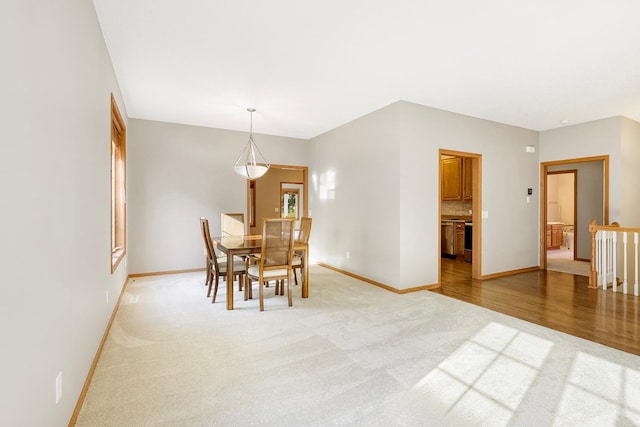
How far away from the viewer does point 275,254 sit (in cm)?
372

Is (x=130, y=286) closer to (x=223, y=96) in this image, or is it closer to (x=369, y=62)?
(x=223, y=96)

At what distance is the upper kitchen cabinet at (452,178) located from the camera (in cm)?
693

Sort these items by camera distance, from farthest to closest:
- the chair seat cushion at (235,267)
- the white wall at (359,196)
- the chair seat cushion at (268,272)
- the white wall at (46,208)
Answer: the white wall at (359,196), the chair seat cushion at (235,267), the chair seat cushion at (268,272), the white wall at (46,208)

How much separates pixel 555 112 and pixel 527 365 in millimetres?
4142

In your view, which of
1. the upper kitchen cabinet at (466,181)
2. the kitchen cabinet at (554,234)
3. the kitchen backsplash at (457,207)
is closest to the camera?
the upper kitchen cabinet at (466,181)

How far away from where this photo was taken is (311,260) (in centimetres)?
664

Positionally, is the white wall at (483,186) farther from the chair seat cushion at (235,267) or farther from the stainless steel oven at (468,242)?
the chair seat cushion at (235,267)

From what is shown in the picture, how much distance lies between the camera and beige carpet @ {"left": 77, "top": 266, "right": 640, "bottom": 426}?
1.79 metres

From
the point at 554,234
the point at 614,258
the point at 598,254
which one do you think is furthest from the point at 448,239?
the point at 554,234

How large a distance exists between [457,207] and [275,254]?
5.47 metres

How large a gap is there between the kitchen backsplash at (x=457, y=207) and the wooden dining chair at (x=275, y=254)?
5114mm

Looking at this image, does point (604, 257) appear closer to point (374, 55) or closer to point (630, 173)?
point (630, 173)

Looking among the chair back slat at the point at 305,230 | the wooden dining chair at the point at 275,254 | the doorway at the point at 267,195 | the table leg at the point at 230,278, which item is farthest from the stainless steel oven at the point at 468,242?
the table leg at the point at 230,278

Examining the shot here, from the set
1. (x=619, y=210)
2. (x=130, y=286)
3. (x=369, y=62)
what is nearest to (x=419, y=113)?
(x=369, y=62)
